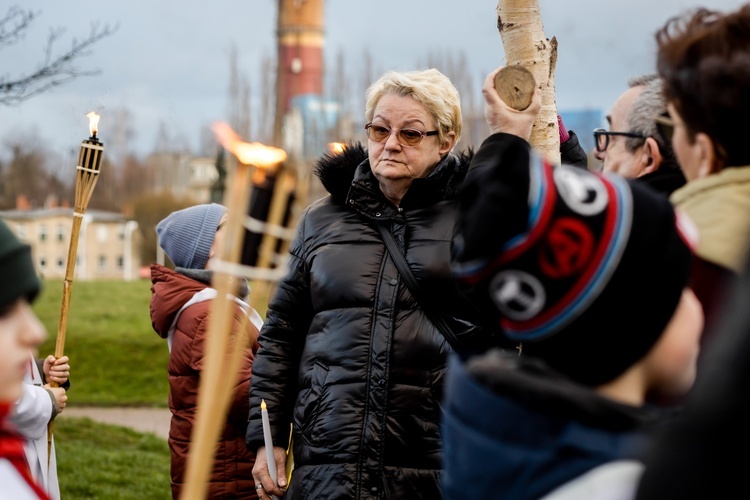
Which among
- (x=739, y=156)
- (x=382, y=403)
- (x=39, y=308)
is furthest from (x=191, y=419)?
(x=39, y=308)

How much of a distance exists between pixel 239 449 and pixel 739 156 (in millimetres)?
3102

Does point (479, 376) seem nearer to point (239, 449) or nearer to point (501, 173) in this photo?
point (501, 173)

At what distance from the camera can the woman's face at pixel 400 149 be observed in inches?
159

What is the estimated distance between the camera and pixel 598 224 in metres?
1.74

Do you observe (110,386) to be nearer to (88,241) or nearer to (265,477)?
(265,477)

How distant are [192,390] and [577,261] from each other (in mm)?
3323

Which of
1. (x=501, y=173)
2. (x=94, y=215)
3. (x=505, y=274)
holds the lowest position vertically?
(x=94, y=215)

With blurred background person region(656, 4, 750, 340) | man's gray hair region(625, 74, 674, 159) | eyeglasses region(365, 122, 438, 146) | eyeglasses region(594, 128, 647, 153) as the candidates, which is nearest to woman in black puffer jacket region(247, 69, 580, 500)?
eyeglasses region(365, 122, 438, 146)

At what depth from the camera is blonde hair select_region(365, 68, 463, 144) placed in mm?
4094

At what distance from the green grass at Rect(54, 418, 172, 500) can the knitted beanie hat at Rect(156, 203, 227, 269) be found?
3.57 metres

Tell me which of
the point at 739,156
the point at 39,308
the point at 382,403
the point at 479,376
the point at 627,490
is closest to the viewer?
the point at 627,490

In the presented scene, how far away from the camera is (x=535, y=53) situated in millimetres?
3729

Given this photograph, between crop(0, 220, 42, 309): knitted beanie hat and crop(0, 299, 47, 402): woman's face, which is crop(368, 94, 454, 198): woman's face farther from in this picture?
crop(0, 299, 47, 402): woman's face

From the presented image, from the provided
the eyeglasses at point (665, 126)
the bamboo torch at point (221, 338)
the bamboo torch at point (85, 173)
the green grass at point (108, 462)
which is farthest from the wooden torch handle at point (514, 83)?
the green grass at point (108, 462)
